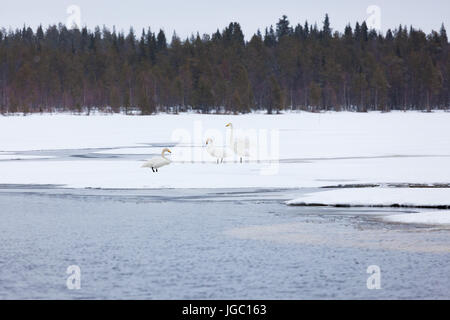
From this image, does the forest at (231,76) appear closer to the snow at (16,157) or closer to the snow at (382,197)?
the snow at (16,157)

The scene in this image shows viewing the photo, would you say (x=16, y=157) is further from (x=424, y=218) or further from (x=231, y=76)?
(x=231, y=76)

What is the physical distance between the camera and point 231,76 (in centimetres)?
15812

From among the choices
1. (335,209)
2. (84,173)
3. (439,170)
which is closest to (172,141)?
(84,173)

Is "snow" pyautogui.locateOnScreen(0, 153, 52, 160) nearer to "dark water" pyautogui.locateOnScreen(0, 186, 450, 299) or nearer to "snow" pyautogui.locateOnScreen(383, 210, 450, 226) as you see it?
"dark water" pyautogui.locateOnScreen(0, 186, 450, 299)

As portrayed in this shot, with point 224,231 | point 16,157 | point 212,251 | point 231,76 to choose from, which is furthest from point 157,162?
point 231,76

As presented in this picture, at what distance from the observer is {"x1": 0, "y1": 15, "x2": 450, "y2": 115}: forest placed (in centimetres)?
14825

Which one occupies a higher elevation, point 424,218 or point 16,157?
point 16,157

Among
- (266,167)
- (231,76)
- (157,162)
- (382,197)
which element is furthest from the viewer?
(231,76)

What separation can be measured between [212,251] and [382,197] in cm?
721

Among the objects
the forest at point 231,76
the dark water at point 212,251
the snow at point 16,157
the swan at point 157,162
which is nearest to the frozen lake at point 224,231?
the dark water at point 212,251

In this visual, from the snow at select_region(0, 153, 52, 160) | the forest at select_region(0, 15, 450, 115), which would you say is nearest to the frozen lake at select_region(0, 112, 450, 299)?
the snow at select_region(0, 153, 52, 160)

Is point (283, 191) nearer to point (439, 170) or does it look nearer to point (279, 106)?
point (439, 170)

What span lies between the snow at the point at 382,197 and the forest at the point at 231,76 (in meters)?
116

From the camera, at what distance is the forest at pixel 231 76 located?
148 metres
